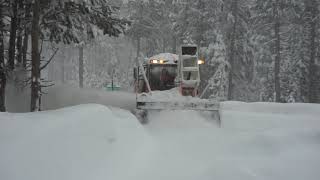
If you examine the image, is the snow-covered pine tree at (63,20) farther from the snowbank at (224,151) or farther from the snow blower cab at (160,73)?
the snowbank at (224,151)

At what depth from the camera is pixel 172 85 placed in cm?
1533

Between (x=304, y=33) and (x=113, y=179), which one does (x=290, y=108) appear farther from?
(x=304, y=33)

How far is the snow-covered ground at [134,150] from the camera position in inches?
216

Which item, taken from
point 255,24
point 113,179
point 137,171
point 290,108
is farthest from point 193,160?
point 255,24

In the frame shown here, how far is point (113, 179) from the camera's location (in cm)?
561

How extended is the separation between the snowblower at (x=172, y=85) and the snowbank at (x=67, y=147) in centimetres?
339

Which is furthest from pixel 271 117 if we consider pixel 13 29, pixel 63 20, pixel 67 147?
pixel 67 147

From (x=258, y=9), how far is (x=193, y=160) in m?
30.0

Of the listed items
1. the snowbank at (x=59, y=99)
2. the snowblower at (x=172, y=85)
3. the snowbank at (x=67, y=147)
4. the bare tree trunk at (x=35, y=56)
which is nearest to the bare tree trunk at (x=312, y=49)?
the snowbank at (x=59, y=99)

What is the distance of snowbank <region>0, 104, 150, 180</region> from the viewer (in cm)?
527

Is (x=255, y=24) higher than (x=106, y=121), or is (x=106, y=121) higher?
(x=255, y=24)

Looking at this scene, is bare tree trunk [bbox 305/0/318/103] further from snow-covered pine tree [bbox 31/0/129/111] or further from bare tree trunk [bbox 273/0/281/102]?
snow-covered pine tree [bbox 31/0/129/111]

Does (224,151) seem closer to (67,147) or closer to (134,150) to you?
(134,150)

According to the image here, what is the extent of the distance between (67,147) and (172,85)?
381 inches
